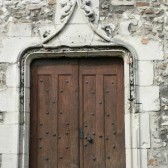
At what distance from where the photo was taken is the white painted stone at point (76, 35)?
20.6ft

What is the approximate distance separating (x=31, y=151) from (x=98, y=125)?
2.89 ft

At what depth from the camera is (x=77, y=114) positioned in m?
6.30

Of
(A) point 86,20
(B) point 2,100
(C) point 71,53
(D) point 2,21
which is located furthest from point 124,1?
(B) point 2,100

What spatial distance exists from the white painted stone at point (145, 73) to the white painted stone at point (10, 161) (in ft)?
5.72

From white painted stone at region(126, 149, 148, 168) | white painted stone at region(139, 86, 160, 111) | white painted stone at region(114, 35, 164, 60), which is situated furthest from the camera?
white painted stone at region(114, 35, 164, 60)

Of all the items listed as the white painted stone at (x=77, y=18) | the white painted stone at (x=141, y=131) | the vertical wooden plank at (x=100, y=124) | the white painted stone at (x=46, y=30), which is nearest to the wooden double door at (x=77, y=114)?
the vertical wooden plank at (x=100, y=124)

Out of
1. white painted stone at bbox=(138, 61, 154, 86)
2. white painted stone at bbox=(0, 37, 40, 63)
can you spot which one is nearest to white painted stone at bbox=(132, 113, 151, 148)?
white painted stone at bbox=(138, 61, 154, 86)

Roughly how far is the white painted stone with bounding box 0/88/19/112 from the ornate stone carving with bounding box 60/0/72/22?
1063 millimetres

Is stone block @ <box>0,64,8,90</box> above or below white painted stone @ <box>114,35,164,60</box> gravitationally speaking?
below

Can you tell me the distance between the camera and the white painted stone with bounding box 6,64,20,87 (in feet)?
20.4

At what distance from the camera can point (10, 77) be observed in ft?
20.4

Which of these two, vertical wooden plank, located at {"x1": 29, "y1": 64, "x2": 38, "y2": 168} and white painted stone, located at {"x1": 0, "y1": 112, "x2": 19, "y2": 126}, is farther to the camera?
vertical wooden plank, located at {"x1": 29, "y1": 64, "x2": 38, "y2": 168}

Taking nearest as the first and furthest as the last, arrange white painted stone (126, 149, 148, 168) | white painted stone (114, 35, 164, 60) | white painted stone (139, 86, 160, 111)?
white painted stone (126, 149, 148, 168)
white painted stone (139, 86, 160, 111)
white painted stone (114, 35, 164, 60)

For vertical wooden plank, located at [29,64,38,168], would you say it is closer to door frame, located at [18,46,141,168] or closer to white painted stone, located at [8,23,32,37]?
door frame, located at [18,46,141,168]
